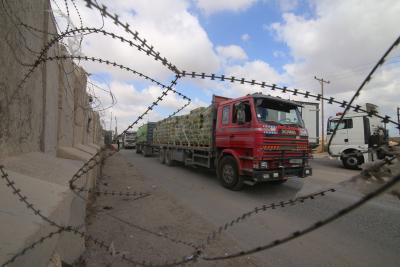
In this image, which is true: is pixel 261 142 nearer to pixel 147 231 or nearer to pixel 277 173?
pixel 277 173

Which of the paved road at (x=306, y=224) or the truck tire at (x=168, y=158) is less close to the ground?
the truck tire at (x=168, y=158)

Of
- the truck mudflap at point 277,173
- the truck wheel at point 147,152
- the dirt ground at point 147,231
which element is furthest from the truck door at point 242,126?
the truck wheel at point 147,152

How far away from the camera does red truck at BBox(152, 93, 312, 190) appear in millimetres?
6960

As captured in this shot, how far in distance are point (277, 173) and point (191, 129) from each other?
4651 mm

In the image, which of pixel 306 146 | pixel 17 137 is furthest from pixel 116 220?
pixel 306 146

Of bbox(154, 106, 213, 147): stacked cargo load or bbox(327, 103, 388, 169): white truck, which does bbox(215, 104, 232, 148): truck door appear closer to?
bbox(154, 106, 213, 147): stacked cargo load

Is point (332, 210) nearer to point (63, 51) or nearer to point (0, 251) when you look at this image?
point (0, 251)

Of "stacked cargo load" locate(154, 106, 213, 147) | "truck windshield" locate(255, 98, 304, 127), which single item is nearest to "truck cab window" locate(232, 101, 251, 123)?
"truck windshield" locate(255, 98, 304, 127)

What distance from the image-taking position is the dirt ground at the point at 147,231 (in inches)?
134

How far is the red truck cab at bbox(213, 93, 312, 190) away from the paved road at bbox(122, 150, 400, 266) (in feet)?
1.82

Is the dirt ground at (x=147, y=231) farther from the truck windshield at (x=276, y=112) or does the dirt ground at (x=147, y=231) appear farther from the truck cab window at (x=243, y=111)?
the truck windshield at (x=276, y=112)

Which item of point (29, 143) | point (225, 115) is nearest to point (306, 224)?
point (225, 115)

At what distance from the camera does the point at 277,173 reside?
23.3 ft

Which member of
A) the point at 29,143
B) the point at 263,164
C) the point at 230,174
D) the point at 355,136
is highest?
the point at 355,136
